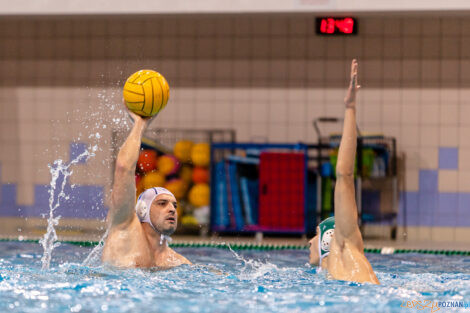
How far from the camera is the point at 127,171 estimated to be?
3.52 meters

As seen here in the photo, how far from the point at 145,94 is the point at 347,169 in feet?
3.89

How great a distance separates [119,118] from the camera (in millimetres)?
9227

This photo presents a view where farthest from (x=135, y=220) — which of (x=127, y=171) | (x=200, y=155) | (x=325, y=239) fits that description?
(x=200, y=155)

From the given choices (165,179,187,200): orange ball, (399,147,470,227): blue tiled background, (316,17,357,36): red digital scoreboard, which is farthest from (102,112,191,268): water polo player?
(399,147,470,227): blue tiled background

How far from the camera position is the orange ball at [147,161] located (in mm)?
8273

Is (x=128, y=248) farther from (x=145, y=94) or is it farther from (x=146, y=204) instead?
(x=145, y=94)

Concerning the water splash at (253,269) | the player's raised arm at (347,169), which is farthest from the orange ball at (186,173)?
the player's raised arm at (347,169)

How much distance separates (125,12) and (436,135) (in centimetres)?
397

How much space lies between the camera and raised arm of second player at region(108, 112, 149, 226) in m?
3.52

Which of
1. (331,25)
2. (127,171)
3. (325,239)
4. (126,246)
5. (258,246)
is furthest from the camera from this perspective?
(331,25)

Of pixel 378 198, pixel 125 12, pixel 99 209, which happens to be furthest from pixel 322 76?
pixel 99 209

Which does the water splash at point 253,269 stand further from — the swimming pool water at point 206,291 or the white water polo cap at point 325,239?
the white water polo cap at point 325,239

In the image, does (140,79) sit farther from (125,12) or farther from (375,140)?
(375,140)

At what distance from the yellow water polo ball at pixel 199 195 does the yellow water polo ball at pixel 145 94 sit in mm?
4261
